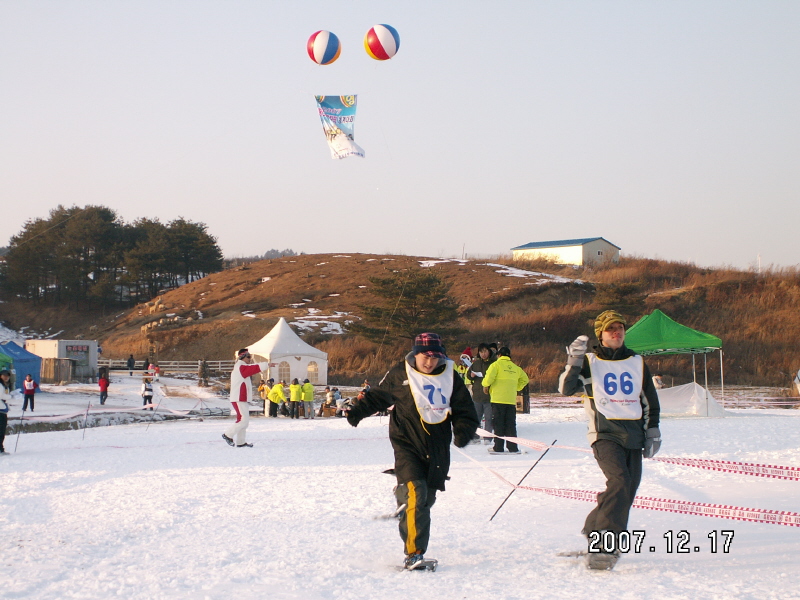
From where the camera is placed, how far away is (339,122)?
18422 mm

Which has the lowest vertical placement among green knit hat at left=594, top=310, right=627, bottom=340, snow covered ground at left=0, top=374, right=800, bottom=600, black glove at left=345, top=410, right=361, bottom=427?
snow covered ground at left=0, top=374, right=800, bottom=600

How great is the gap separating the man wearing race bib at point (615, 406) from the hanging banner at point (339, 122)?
13720mm

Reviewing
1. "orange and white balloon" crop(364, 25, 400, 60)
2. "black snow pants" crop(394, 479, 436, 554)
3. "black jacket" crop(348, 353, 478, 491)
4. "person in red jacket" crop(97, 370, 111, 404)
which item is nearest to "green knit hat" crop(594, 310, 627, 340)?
"black jacket" crop(348, 353, 478, 491)

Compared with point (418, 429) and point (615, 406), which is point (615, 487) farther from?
point (418, 429)

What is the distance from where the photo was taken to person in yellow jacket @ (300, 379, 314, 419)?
24.0m

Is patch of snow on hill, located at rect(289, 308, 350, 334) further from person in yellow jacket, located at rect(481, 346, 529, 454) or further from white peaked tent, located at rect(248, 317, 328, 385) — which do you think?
person in yellow jacket, located at rect(481, 346, 529, 454)

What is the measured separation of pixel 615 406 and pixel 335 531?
8.22 ft

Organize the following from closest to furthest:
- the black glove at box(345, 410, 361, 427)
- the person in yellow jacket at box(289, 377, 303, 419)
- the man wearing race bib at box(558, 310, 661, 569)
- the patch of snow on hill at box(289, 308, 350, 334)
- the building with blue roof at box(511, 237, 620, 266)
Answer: the man wearing race bib at box(558, 310, 661, 569) → the black glove at box(345, 410, 361, 427) → the person in yellow jacket at box(289, 377, 303, 419) → the patch of snow on hill at box(289, 308, 350, 334) → the building with blue roof at box(511, 237, 620, 266)

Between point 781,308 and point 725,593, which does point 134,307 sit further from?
point 725,593

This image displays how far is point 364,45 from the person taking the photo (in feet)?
55.2

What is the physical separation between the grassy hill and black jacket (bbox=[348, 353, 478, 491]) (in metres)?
33.9

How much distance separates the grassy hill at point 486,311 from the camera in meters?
49.0

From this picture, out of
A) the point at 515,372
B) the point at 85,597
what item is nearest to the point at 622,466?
the point at 85,597

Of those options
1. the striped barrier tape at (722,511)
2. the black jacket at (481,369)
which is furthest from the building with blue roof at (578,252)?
the striped barrier tape at (722,511)
